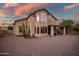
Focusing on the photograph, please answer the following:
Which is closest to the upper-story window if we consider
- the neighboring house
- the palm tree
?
the neighboring house

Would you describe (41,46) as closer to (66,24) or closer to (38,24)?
(38,24)

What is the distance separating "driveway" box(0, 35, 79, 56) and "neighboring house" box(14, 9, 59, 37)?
0.19 ft

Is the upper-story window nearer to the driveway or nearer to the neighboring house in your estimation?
the neighboring house

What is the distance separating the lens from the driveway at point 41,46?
1.77 m

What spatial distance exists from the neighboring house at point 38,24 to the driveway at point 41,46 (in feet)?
0.19

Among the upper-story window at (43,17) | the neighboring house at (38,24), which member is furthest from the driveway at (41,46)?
the upper-story window at (43,17)

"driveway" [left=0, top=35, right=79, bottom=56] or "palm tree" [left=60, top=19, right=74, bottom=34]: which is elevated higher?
"palm tree" [left=60, top=19, right=74, bottom=34]

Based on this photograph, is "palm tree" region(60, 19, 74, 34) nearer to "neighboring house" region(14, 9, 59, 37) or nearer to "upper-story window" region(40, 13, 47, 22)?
"neighboring house" region(14, 9, 59, 37)

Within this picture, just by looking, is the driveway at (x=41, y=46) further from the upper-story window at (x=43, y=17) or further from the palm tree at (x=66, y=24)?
the upper-story window at (x=43, y=17)

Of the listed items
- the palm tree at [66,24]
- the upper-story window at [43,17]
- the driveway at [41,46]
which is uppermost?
the upper-story window at [43,17]

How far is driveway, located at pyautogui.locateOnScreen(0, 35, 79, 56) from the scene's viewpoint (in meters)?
1.77

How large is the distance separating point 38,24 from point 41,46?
213 millimetres

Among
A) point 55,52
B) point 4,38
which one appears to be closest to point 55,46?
point 55,52

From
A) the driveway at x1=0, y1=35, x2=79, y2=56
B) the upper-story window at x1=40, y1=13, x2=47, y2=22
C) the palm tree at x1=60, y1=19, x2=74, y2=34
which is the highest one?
the upper-story window at x1=40, y1=13, x2=47, y2=22
